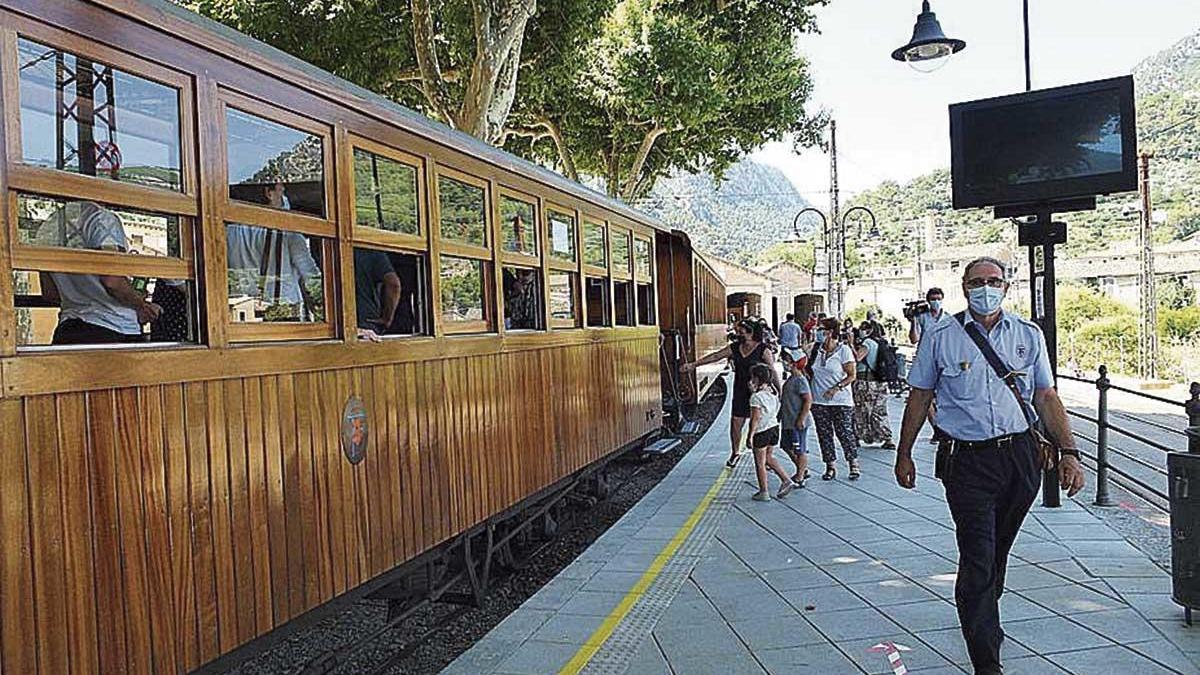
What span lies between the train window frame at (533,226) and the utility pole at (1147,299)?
19.0m

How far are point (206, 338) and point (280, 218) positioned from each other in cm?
68

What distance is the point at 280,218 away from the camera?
3996 mm

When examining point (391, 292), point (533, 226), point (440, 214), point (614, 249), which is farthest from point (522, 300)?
point (614, 249)

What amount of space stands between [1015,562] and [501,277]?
373 centimetres

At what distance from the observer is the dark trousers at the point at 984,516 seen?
14.8ft

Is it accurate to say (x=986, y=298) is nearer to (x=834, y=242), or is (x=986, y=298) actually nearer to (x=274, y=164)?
(x=274, y=164)

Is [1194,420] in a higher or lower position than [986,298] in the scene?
lower

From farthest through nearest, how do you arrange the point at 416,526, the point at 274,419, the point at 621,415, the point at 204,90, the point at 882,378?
the point at 882,378
the point at 621,415
the point at 416,526
the point at 274,419
the point at 204,90

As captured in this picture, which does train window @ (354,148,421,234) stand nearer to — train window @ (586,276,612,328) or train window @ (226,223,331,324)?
train window @ (226,223,331,324)

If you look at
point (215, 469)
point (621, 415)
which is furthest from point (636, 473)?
point (215, 469)

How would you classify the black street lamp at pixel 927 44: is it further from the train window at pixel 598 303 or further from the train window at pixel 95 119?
the train window at pixel 95 119

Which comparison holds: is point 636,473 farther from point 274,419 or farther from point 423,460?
point 274,419

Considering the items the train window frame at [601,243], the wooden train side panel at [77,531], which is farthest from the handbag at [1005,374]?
the train window frame at [601,243]

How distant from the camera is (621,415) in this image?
31.0 feet
